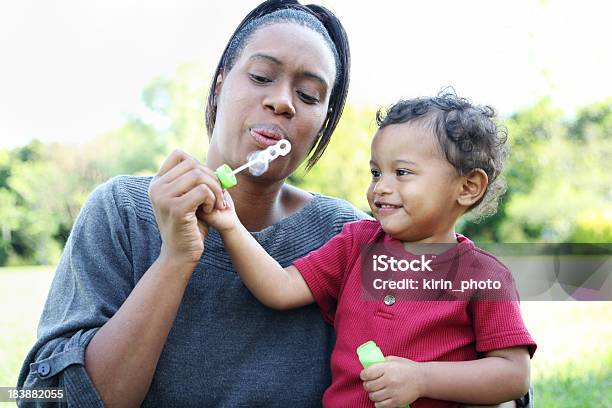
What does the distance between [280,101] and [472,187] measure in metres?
0.57

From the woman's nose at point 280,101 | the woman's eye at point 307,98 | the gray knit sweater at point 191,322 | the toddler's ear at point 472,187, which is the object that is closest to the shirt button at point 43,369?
the gray knit sweater at point 191,322

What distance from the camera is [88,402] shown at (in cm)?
157

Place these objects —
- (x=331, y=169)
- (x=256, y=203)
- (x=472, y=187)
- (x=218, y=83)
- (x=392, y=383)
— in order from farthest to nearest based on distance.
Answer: (x=331, y=169)
(x=218, y=83)
(x=256, y=203)
(x=472, y=187)
(x=392, y=383)

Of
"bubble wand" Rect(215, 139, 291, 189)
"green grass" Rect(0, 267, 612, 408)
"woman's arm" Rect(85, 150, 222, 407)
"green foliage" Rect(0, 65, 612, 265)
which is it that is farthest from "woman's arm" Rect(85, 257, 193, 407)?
"green foliage" Rect(0, 65, 612, 265)

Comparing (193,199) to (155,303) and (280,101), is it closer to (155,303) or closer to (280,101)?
(155,303)

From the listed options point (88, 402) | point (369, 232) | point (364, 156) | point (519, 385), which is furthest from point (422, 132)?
point (364, 156)

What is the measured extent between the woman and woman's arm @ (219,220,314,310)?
8cm

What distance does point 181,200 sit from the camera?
1484mm

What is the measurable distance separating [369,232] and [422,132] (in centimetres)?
31

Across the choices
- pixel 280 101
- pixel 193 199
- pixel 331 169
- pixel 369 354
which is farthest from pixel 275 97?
pixel 331 169

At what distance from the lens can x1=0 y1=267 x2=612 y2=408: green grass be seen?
14.2ft

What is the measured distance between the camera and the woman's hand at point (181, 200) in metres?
1.49

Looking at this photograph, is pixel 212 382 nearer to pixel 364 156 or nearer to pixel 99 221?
pixel 99 221

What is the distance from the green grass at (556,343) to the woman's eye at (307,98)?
2.87 m
